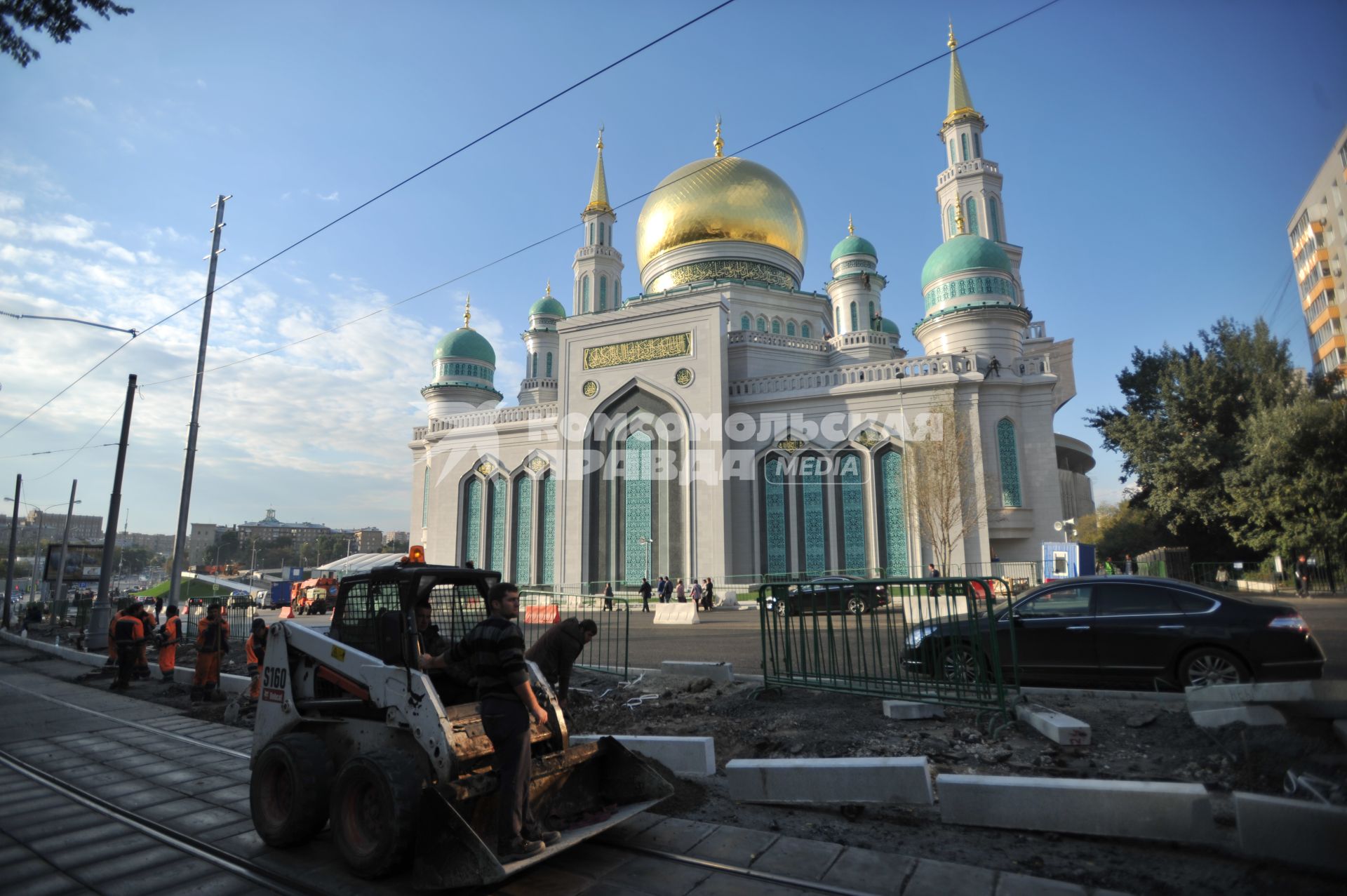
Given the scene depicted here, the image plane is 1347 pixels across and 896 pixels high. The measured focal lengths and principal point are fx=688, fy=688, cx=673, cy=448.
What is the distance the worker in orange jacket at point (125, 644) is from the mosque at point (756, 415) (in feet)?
49.0

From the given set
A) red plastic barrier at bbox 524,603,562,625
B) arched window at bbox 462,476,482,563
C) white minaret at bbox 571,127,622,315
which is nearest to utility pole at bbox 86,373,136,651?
red plastic barrier at bbox 524,603,562,625

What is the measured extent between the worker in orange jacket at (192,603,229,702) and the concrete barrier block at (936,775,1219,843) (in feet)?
29.6

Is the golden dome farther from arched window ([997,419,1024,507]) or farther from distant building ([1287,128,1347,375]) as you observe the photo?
distant building ([1287,128,1347,375])

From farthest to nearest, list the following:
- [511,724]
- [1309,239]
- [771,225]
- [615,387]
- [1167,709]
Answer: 1. [771,225]
2. [615,387]
3. [1167,709]
4. [1309,239]
5. [511,724]

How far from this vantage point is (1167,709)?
209 inches

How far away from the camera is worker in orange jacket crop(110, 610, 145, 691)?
9.98 metres

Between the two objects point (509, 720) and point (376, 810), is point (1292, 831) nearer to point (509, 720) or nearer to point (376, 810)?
point (509, 720)

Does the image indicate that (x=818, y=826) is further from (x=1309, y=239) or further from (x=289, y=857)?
(x=1309, y=239)

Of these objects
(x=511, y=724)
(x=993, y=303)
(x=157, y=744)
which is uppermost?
(x=993, y=303)

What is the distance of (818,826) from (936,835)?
0.65m

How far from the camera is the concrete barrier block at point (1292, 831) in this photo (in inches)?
115

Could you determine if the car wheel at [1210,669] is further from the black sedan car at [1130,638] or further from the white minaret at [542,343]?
the white minaret at [542,343]

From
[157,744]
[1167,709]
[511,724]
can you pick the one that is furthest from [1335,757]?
[157,744]

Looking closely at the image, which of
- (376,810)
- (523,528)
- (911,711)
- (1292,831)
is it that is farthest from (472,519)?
(1292,831)
